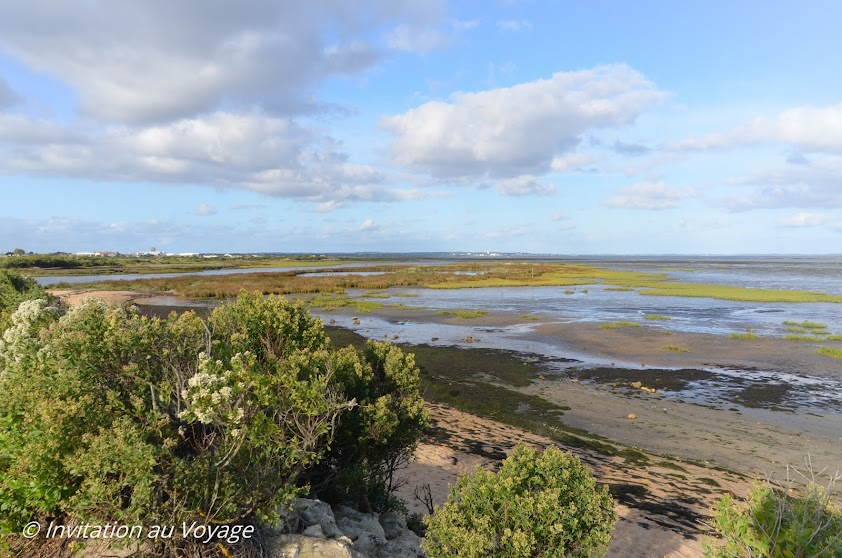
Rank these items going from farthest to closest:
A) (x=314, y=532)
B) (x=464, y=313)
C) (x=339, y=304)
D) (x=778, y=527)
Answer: (x=339, y=304)
(x=464, y=313)
(x=314, y=532)
(x=778, y=527)

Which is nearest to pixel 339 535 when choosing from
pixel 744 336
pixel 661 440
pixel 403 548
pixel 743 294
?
pixel 403 548

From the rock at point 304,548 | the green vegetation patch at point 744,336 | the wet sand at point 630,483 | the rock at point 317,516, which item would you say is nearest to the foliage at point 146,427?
the rock at point 304,548

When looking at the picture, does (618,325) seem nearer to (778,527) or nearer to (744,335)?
(744,335)

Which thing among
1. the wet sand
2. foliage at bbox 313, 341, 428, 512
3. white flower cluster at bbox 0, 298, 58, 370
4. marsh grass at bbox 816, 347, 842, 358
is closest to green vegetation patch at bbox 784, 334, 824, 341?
marsh grass at bbox 816, 347, 842, 358

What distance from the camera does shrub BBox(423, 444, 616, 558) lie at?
6523mm

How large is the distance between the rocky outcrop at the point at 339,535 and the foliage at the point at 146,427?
65 cm

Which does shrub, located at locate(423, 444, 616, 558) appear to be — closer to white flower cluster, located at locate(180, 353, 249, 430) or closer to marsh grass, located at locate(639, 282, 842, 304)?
white flower cluster, located at locate(180, 353, 249, 430)

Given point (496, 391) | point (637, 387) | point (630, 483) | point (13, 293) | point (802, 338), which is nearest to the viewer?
point (630, 483)

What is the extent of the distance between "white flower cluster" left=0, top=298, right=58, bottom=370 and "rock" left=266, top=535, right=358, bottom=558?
225 inches

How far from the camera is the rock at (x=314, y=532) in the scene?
7.32 meters

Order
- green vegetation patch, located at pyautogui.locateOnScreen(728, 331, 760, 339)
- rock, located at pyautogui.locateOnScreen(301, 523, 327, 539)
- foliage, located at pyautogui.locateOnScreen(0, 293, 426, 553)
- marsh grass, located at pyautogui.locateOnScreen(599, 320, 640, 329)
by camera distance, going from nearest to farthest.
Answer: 1. foliage, located at pyautogui.locateOnScreen(0, 293, 426, 553)
2. rock, located at pyautogui.locateOnScreen(301, 523, 327, 539)
3. green vegetation patch, located at pyautogui.locateOnScreen(728, 331, 760, 339)
4. marsh grass, located at pyautogui.locateOnScreen(599, 320, 640, 329)

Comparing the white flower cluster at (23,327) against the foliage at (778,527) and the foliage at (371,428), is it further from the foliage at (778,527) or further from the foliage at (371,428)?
the foliage at (778,527)

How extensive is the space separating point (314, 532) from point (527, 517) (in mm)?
3244

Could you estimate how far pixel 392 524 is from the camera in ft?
32.6
